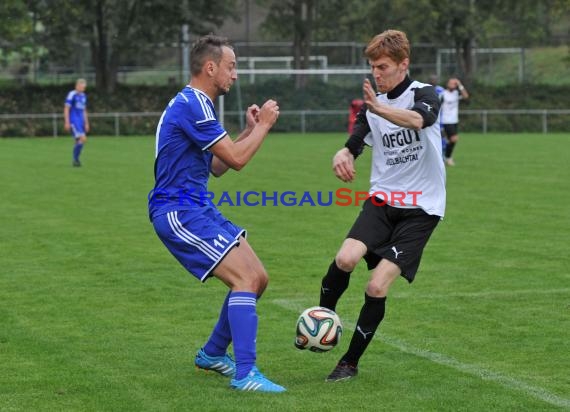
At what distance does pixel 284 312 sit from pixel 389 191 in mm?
2227

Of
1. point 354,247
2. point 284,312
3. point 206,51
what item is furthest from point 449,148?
point 206,51

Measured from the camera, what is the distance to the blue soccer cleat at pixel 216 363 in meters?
6.80

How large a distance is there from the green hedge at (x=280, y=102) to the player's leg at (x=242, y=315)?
3357 centimetres

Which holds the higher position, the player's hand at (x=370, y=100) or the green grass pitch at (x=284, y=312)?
the player's hand at (x=370, y=100)

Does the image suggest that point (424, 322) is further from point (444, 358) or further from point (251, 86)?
point (251, 86)

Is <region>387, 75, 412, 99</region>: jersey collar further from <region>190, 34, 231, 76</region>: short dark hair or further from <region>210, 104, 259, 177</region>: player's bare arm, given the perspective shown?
<region>190, 34, 231, 76</region>: short dark hair

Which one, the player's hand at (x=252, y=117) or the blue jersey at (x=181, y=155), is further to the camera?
the player's hand at (x=252, y=117)

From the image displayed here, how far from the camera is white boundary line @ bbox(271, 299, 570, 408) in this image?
6155 millimetres

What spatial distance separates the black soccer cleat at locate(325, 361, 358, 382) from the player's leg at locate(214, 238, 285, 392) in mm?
410

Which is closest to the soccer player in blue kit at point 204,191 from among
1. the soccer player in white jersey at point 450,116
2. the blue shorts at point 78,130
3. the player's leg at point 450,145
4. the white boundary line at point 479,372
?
the white boundary line at point 479,372

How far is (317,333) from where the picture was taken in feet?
21.7

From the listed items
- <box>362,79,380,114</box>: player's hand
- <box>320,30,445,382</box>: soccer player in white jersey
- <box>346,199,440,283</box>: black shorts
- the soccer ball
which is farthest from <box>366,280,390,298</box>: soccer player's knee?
<box>362,79,380,114</box>: player's hand

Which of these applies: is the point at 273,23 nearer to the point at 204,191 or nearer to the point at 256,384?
the point at 204,191

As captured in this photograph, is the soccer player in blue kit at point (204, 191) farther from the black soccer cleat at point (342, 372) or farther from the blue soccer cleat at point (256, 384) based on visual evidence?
the black soccer cleat at point (342, 372)
